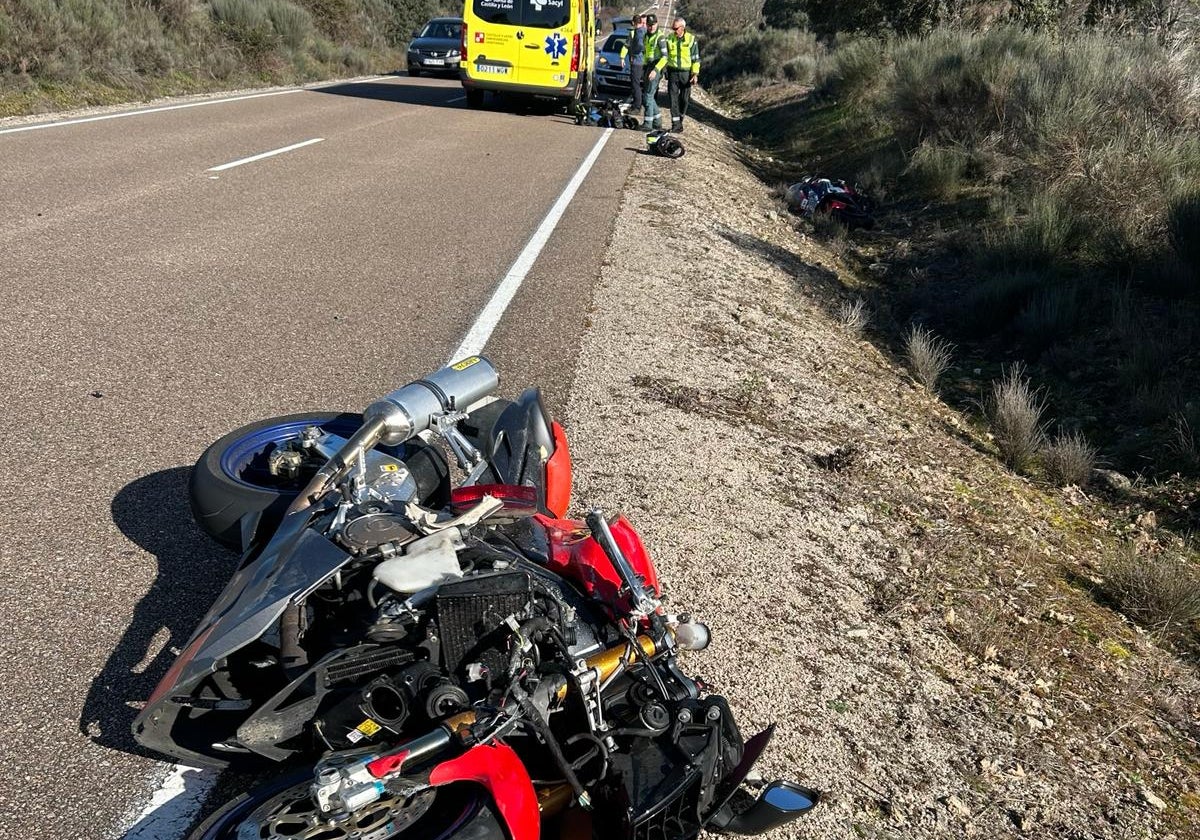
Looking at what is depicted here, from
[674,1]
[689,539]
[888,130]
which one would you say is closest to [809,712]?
[689,539]

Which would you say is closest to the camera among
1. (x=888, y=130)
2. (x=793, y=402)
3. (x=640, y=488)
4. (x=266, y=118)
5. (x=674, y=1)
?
(x=640, y=488)

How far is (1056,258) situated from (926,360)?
10.1ft

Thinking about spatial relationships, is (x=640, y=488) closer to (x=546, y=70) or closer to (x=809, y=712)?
(x=809, y=712)

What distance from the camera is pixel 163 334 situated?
5.80 meters

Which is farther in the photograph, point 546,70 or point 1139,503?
point 546,70

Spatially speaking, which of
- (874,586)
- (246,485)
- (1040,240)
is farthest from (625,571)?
(1040,240)

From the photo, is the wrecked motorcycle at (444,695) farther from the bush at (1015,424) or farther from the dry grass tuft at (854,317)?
the dry grass tuft at (854,317)

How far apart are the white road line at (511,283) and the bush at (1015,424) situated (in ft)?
12.3

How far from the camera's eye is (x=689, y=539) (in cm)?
446

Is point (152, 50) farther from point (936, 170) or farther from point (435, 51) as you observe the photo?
point (936, 170)

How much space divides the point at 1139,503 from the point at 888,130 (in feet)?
39.4

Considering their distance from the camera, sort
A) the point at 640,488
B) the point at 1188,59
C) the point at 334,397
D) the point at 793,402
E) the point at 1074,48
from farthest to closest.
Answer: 1. the point at 1074,48
2. the point at 1188,59
3. the point at 793,402
4. the point at 334,397
5. the point at 640,488

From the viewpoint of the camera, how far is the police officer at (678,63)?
1797cm

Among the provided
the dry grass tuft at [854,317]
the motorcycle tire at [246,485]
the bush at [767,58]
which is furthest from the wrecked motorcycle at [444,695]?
the bush at [767,58]
